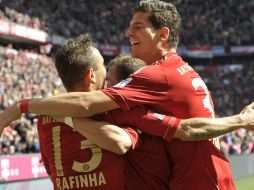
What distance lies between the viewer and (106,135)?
3330 millimetres

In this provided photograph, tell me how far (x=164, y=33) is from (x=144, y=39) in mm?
137

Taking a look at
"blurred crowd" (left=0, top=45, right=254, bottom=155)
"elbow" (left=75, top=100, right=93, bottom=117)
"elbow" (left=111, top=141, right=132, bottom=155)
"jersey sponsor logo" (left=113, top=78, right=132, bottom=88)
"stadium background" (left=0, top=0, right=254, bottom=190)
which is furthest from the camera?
"stadium background" (left=0, top=0, right=254, bottom=190)

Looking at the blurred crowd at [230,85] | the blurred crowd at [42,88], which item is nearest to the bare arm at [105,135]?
the blurred crowd at [42,88]

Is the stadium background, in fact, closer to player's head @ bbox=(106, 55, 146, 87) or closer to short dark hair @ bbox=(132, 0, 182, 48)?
player's head @ bbox=(106, 55, 146, 87)

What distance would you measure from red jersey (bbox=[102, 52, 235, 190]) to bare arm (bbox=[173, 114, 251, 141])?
0.09 m

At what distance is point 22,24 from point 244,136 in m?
13.6

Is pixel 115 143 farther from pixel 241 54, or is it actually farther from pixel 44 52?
pixel 241 54

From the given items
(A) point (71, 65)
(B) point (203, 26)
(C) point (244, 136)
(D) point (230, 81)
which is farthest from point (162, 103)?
(B) point (203, 26)

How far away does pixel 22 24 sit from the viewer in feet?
101

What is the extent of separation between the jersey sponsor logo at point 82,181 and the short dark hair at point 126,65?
727 mm

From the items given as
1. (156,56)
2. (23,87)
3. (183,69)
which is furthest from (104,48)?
(183,69)

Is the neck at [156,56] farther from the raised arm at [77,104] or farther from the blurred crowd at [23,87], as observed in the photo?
the blurred crowd at [23,87]

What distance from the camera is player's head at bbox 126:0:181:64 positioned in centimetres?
375

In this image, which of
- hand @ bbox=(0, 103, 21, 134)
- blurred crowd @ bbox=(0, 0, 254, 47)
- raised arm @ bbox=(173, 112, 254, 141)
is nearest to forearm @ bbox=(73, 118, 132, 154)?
raised arm @ bbox=(173, 112, 254, 141)
